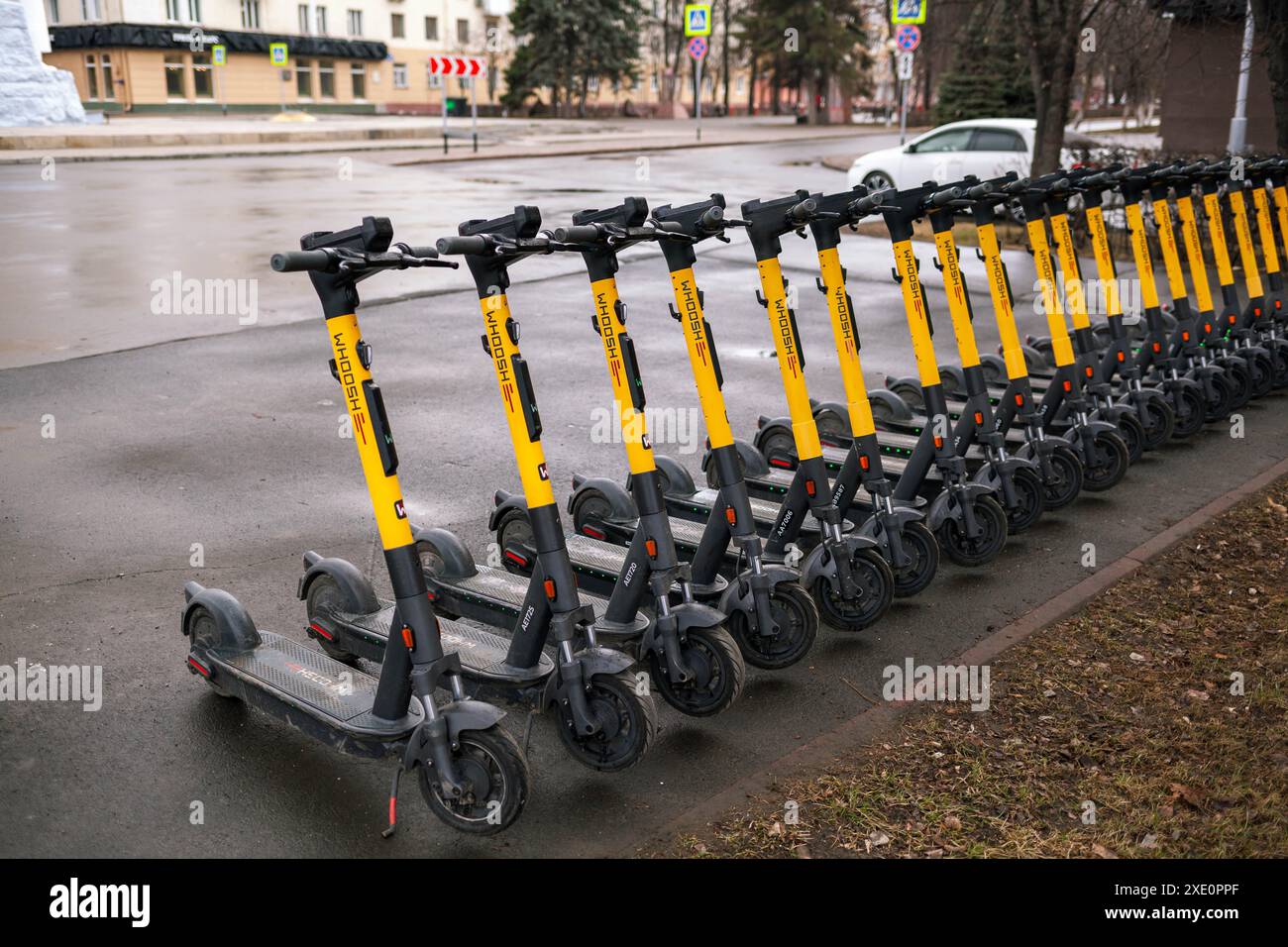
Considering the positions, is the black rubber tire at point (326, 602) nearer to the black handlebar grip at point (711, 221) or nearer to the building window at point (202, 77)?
the black handlebar grip at point (711, 221)

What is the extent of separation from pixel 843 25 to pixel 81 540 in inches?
2295

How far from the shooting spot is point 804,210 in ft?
17.2

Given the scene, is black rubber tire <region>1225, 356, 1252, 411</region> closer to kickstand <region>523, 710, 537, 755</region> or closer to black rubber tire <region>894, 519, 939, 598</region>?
black rubber tire <region>894, 519, 939, 598</region>

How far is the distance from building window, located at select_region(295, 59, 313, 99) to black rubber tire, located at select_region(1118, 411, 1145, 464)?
2420 inches

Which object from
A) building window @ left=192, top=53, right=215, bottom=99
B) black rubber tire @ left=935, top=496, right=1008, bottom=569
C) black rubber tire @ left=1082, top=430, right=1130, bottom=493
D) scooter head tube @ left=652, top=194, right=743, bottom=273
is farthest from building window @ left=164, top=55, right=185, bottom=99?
scooter head tube @ left=652, top=194, right=743, bottom=273

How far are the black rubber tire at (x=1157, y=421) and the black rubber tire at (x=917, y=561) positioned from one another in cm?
302

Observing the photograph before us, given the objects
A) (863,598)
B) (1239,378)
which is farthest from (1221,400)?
(863,598)

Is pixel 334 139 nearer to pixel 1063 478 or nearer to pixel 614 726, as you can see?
pixel 1063 478

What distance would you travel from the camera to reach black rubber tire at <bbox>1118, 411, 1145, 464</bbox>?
25.3ft

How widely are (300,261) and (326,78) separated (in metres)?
65.9

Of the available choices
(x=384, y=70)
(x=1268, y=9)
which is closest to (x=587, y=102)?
(x=384, y=70)

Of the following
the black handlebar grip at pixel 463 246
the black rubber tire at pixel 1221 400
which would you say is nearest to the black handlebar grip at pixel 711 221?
the black handlebar grip at pixel 463 246
